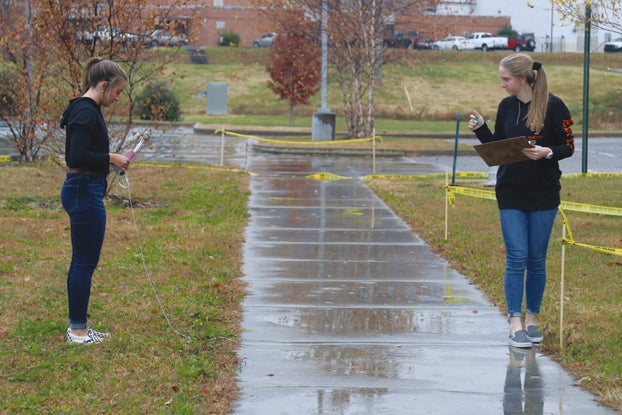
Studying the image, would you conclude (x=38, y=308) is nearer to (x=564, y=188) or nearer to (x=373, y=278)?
(x=373, y=278)

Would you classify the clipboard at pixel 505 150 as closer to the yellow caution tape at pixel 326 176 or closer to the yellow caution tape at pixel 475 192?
the yellow caution tape at pixel 475 192

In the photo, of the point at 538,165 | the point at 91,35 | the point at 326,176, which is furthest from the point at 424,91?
the point at 538,165

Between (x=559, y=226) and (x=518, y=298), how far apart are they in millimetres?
5851

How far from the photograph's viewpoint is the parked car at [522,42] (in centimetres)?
7181

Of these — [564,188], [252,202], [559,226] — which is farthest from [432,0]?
[559,226]

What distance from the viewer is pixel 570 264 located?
33.1 feet

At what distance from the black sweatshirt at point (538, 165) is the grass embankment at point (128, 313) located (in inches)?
89.1

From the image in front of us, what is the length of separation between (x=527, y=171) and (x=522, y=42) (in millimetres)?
67326

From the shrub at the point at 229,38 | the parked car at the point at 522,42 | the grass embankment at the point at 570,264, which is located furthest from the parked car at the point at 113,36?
the parked car at the point at 522,42

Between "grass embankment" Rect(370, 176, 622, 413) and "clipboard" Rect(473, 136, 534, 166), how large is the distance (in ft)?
4.39

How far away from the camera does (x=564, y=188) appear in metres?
17.2

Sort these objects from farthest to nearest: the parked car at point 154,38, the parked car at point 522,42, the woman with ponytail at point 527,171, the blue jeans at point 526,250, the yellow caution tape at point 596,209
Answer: the parked car at point 522,42
the parked car at point 154,38
the yellow caution tape at point 596,209
the blue jeans at point 526,250
the woman with ponytail at point 527,171

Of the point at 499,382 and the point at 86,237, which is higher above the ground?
the point at 86,237

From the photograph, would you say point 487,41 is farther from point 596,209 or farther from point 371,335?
point 371,335
